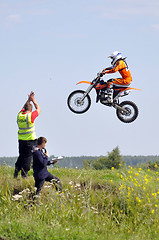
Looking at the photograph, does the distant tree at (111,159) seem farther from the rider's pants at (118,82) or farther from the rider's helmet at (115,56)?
the rider's helmet at (115,56)

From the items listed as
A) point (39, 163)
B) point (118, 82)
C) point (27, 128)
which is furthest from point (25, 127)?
point (118, 82)

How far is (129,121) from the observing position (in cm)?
1448

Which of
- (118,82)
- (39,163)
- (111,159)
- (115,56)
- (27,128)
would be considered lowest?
(111,159)

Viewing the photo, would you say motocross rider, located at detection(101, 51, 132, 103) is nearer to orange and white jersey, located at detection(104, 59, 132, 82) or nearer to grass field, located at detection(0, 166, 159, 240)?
orange and white jersey, located at detection(104, 59, 132, 82)

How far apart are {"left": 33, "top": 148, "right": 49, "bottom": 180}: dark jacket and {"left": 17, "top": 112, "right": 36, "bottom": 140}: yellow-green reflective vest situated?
1.50 meters

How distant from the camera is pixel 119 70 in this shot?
13781 millimetres

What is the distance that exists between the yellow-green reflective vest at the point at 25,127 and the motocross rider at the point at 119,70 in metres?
2.78

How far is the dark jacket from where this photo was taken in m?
11.2

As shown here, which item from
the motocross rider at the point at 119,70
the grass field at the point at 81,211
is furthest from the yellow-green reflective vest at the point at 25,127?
the motocross rider at the point at 119,70

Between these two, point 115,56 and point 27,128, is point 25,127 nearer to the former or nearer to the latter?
point 27,128

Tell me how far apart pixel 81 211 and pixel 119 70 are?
15.6 ft

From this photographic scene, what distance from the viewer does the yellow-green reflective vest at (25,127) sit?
41.3ft

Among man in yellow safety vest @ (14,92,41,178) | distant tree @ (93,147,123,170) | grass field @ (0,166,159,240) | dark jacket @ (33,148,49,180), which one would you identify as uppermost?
man in yellow safety vest @ (14,92,41,178)

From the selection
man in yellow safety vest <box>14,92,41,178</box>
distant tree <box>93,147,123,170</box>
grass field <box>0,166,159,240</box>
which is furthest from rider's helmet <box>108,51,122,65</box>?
distant tree <box>93,147,123,170</box>
